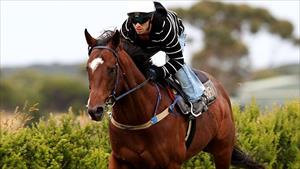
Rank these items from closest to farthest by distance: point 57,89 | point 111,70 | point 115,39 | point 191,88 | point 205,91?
point 111,70 → point 115,39 → point 191,88 → point 205,91 → point 57,89

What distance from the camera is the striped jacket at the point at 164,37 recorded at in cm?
640

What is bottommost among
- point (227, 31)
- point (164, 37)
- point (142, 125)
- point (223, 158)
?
point (227, 31)

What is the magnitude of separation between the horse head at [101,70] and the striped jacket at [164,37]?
2.19 feet

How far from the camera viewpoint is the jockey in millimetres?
6320

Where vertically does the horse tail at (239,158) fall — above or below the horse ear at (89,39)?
below

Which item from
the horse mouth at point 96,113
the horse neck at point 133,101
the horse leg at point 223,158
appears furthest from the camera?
the horse leg at point 223,158

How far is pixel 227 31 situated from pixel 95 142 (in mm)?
39695

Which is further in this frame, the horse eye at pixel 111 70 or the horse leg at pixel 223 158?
the horse leg at pixel 223 158

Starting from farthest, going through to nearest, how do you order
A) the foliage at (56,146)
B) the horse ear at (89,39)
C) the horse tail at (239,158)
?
the horse tail at (239,158), the foliage at (56,146), the horse ear at (89,39)

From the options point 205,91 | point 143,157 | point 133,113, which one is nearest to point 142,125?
point 133,113

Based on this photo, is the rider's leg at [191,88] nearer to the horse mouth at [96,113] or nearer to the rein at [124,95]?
the rein at [124,95]

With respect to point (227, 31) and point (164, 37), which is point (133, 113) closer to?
point (164, 37)

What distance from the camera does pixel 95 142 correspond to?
27.3ft

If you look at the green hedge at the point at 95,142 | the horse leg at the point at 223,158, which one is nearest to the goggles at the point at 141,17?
the green hedge at the point at 95,142
